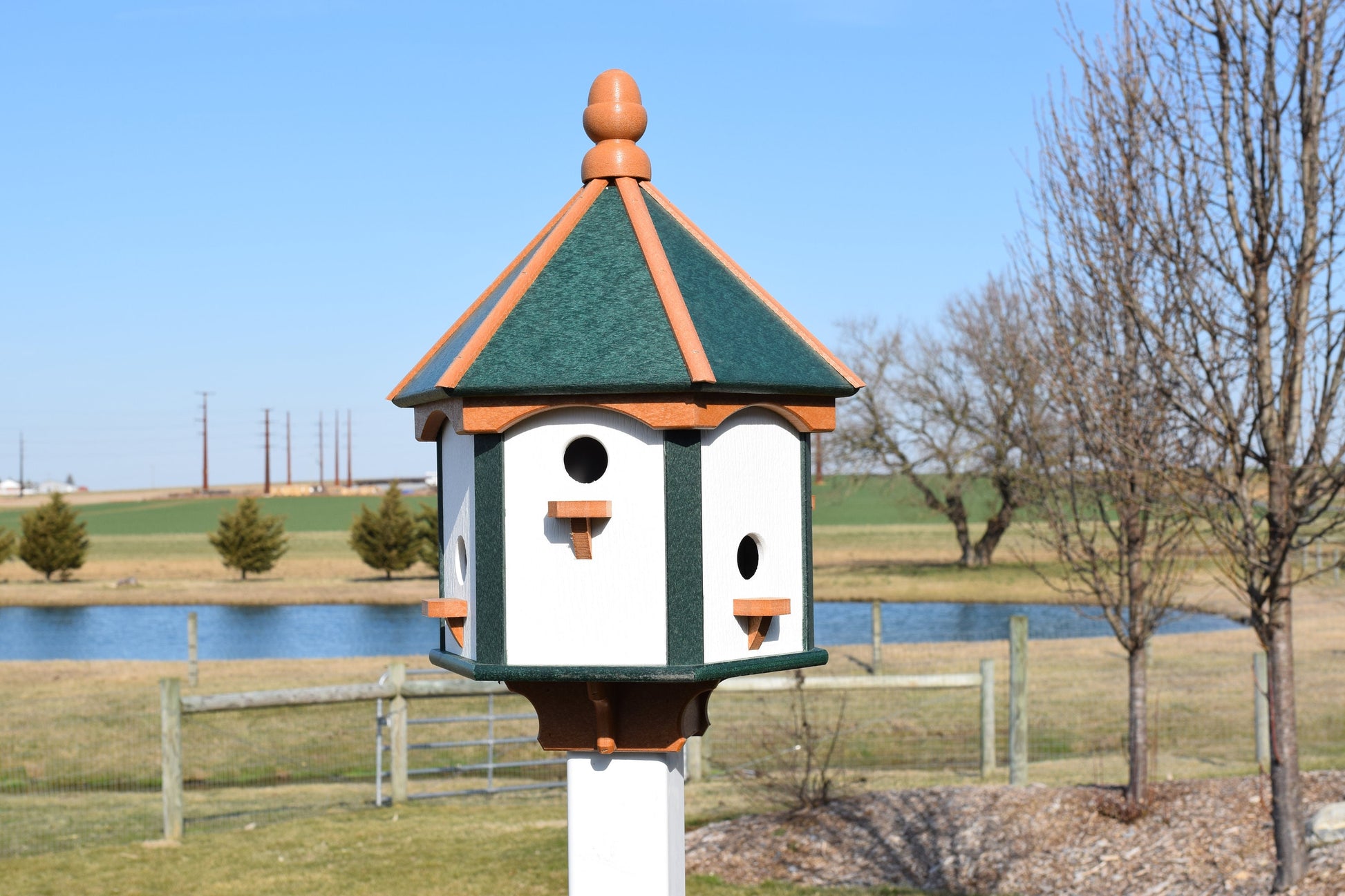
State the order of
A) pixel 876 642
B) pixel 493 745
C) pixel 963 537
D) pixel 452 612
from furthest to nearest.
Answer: pixel 963 537, pixel 876 642, pixel 493 745, pixel 452 612

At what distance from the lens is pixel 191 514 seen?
84.2 m

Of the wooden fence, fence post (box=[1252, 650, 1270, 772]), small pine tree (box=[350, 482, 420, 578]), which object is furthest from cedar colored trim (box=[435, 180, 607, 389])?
small pine tree (box=[350, 482, 420, 578])

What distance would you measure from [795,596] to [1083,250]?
3747 mm

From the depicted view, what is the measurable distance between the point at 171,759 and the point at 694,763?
4.05 m

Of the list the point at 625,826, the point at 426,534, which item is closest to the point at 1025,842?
the point at 625,826

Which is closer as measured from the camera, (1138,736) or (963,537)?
(1138,736)

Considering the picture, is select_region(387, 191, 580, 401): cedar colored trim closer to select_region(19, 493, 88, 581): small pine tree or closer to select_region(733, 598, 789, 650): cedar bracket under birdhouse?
select_region(733, 598, 789, 650): cedar bracket under birdhouse

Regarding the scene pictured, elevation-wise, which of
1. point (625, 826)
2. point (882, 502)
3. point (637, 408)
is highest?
point (637, 408)

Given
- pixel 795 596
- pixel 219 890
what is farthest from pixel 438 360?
pixel 219 890

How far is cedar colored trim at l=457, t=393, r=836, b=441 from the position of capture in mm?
3631

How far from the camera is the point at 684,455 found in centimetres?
373

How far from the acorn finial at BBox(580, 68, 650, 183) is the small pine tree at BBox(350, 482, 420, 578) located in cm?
3654

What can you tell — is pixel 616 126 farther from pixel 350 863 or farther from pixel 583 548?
pixel 350 863

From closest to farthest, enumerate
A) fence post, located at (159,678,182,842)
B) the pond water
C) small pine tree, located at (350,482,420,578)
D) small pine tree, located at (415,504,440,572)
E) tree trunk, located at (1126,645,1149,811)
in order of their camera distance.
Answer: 1. tree trunk, located at (1126,645,1149,811)
2. fence post, located at (159,678,182,842)
3. the pond water
4. small pine tree, located at (415,504,440,572)
5. small pine tree, located at (350,482,420,578)
